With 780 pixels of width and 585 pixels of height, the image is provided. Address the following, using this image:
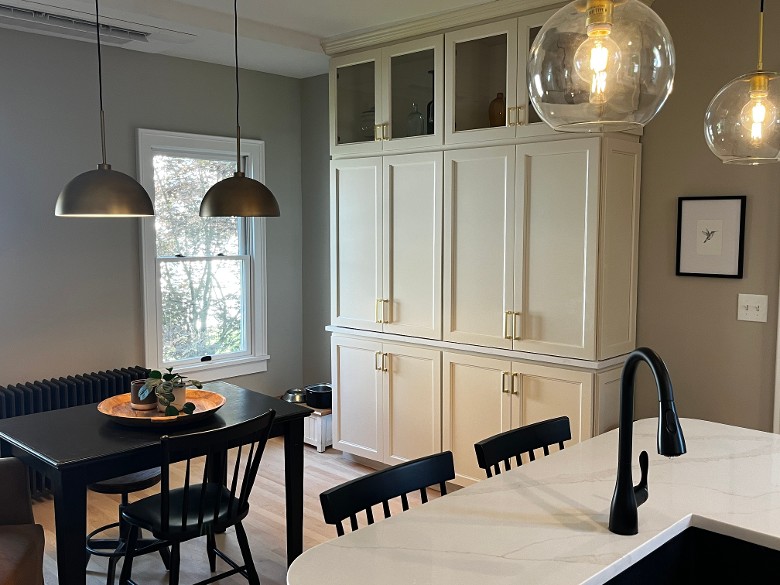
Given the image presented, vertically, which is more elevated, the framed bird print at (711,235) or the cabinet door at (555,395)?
the framed bird print at (711,235)

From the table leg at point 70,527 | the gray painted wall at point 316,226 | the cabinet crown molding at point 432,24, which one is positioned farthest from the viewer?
the gray painted wall at point 316,226

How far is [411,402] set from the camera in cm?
406

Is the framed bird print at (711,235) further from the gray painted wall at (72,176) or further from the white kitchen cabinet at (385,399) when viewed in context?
the gray painted wall at (72,176)

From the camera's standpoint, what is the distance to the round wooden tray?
2641mm

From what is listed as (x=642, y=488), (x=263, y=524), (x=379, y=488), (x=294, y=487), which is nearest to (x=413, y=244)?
(x=294, y=487)

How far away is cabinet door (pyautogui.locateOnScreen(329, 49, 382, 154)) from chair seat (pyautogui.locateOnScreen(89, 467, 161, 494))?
221cm

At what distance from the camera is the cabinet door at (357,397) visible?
4250mm

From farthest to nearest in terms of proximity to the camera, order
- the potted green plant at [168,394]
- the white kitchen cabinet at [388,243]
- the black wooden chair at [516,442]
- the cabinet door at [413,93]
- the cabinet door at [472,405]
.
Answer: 1. the white kitchen cabinet at [388,243]
2. the cabinet door at [413,93]
3. the cabinet door at [472,405]
4. the potted green plant at [168,394]
5. the black wooden chair at [516,442]

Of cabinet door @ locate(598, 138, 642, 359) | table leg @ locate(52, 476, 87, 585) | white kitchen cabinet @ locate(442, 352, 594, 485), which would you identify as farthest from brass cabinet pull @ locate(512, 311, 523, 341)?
table leg @ locate(52, 476, 87, 585)

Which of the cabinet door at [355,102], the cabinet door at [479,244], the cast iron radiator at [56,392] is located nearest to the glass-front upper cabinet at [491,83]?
the cabinet door at [479,244]

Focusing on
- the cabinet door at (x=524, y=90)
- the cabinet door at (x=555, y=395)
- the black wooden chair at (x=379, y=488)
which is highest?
the cabinet door at (x=524, y=90)

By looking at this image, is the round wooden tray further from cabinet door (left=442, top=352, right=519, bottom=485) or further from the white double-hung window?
the white double-hung window

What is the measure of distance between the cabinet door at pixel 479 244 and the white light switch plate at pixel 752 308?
105 cm

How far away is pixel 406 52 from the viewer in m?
3.94
